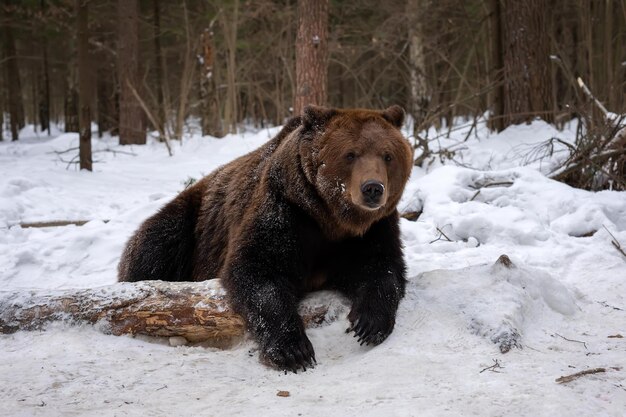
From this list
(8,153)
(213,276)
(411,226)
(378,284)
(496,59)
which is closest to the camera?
(378,284)

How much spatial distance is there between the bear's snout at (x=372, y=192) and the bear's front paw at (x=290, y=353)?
80cm

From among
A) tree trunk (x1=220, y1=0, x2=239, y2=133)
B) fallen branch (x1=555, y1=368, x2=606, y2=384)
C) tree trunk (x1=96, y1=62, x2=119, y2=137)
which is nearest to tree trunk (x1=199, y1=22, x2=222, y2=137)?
tree trunk (x1=220, y1=0, x2=239, y2=133)

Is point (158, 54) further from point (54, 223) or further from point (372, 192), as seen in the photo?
point (372, 192)

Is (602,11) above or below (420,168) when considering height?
above

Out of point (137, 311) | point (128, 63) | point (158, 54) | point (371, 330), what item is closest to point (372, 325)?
point (371, 330)

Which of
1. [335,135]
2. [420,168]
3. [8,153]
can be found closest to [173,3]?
[8,153]

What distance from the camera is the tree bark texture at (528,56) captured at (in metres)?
9.24

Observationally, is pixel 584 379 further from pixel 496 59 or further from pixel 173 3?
pixel 173 3

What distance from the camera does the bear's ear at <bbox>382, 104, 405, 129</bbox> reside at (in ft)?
11.8

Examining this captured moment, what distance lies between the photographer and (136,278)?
416 cm

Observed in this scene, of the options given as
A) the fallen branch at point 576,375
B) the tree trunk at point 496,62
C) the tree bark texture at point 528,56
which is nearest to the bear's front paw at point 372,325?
the fallen branch at point 576,375

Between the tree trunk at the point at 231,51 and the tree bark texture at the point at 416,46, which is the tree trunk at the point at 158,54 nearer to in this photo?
the tree trunk at the point at 231,51

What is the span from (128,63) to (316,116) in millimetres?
14745

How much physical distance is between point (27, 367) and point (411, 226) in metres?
3.88
